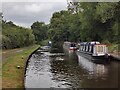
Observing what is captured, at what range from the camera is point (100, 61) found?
41438mm

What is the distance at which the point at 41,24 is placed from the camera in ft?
567

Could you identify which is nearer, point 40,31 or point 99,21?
point 99,21

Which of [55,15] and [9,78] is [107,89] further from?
[55,15]

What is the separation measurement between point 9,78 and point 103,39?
39.4 m

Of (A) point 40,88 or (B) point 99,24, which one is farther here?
(B) point 99,24

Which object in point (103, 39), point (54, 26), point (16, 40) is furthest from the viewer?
point (54, 26)

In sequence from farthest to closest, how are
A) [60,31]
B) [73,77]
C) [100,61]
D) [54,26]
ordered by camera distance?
[54,26] < [60,31] < [100,61] < [73,77]

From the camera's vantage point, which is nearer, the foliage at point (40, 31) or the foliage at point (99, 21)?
the foliage at point (99, 21)

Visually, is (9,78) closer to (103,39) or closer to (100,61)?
(100,61)

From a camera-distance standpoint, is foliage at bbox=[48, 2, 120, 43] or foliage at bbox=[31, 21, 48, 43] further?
foliage at bbox=[31, 21, 48, 43]

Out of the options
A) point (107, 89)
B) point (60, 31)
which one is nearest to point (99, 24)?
point (107, 89)

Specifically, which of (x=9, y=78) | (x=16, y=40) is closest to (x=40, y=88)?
(x=9, y=78)

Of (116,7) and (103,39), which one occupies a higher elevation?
(116,7)

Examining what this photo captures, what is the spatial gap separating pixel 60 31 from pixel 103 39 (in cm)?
5798
